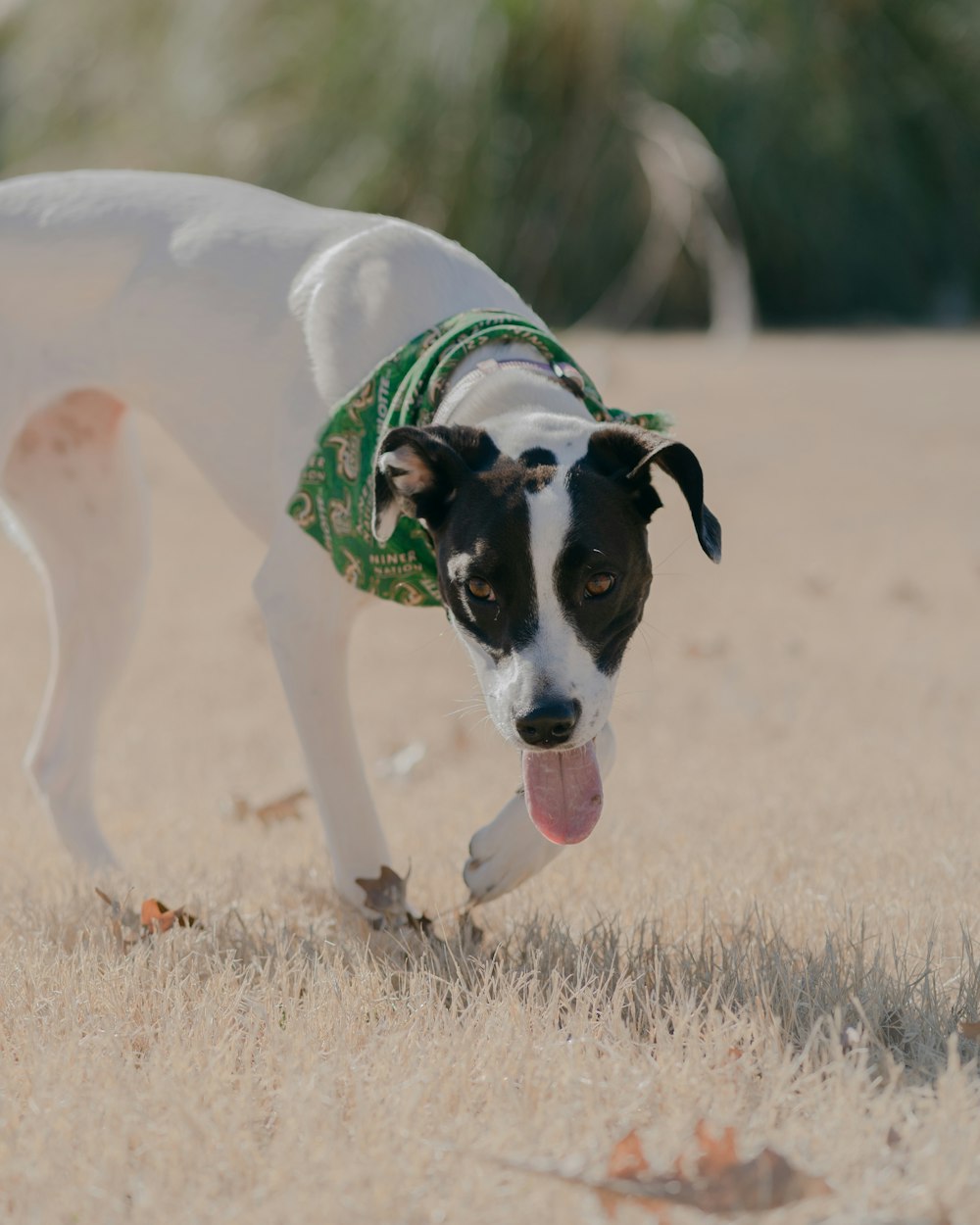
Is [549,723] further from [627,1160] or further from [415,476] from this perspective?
[627,1160]

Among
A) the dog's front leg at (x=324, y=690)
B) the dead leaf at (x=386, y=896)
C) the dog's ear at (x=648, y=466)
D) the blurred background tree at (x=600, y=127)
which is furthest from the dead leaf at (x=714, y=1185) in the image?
the blurred background tree at (x=600, y=127)

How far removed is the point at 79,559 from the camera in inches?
164

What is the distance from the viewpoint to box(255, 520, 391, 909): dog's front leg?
10.6ft

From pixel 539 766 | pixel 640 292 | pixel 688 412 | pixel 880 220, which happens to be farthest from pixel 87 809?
pixel 880 220

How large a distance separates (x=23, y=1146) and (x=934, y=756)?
9.85ft

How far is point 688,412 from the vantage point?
9.55 meters

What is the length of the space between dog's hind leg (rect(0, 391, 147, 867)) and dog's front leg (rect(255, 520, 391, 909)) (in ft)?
3.18

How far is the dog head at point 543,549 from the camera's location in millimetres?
2664

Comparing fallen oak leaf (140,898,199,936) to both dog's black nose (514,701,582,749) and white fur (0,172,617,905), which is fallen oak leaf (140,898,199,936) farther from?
dog's black nose (514,701,582,749)

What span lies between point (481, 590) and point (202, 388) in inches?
45.6

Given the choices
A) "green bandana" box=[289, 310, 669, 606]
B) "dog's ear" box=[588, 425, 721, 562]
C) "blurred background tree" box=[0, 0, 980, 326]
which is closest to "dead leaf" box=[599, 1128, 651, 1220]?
"dog's ear" box=[588, 425, 721, 562]

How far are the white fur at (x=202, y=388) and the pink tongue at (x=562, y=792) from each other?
0.59 feet

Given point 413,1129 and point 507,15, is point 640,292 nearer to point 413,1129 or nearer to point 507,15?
point 507,15

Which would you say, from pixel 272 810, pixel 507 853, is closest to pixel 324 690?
pixel 507 853
